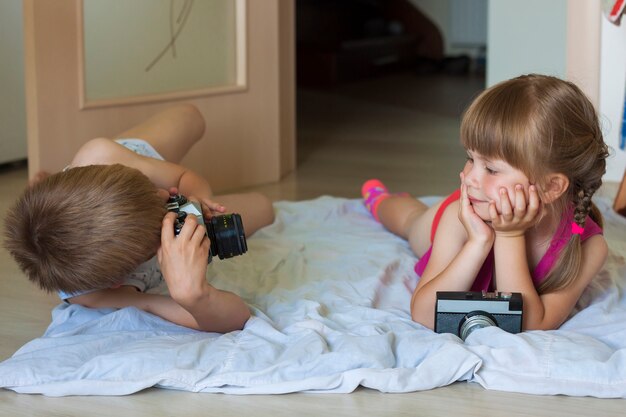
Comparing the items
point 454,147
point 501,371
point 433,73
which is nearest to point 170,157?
point 501,371

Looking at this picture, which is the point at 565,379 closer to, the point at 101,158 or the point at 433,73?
the point at 101,158

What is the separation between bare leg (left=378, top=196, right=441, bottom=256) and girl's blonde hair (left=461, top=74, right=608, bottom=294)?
1.55 ft

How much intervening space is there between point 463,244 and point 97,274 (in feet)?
1.95

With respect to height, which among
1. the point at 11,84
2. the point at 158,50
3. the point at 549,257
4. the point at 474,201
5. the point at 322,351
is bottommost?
the point at 322,351

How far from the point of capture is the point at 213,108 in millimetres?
2617

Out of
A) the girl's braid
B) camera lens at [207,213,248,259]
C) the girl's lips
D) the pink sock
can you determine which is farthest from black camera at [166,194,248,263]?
the pink sock

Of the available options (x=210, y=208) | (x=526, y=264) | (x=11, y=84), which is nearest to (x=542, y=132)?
Answer: (x=526, y=264)

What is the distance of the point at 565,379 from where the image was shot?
131cm

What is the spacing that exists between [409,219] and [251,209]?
37 centimetres

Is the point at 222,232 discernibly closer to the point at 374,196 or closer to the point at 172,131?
the point at 172,131

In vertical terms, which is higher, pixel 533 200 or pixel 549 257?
pixel 533 200

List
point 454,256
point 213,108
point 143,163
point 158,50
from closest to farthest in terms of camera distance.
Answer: point 454,256, point 143,163, point 158,50, point 213,108

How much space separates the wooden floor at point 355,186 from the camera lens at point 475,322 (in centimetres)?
11

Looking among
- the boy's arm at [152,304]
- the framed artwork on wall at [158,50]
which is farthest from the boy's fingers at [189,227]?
the framed artwork on wall at [158,50]
